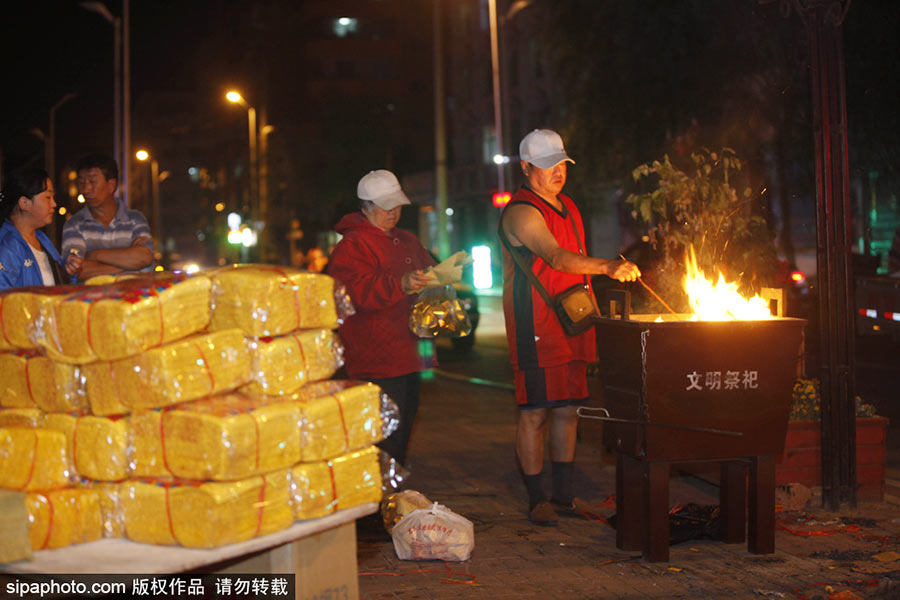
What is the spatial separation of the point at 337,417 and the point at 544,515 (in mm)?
2558

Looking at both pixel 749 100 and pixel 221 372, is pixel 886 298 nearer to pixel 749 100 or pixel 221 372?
pixel 749 100

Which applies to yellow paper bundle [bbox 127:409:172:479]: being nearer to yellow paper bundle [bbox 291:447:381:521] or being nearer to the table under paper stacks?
the table under paper stacks

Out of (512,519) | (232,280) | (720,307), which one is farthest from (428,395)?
(232,280)

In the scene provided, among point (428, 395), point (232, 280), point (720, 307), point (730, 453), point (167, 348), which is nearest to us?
point (167, 348)

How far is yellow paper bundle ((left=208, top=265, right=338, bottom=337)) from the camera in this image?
3.74 meters

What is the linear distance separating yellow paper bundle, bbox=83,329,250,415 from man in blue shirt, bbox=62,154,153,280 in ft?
8.81

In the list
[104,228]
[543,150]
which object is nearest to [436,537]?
[543,150]

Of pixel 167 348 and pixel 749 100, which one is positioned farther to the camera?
pixel 749 100

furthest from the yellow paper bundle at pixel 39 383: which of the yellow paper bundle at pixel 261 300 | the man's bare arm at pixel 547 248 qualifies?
the man's bare arm at pixel 547 248

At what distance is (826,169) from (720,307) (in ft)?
4.49

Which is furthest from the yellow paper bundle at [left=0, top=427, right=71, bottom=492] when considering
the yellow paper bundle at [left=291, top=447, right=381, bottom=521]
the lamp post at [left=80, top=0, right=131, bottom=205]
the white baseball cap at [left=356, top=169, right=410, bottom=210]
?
the lamp post at [left=80, top=0, right=131, bottom=205]

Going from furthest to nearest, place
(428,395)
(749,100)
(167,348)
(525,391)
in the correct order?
(749,100)
(428,395)
(525,391)
(167,348)

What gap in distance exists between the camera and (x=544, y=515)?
239 inches

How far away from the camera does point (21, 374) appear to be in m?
3.78
